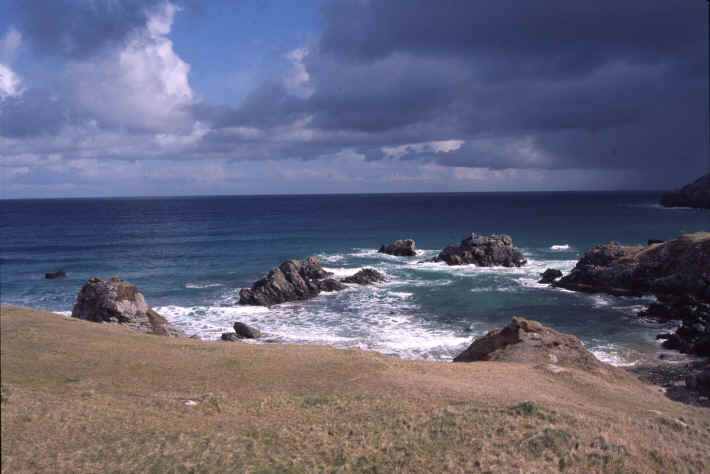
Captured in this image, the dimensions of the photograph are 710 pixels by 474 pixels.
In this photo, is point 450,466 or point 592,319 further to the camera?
point 592,319

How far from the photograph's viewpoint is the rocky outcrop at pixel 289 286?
49.9 meters

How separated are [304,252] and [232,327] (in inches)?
1742

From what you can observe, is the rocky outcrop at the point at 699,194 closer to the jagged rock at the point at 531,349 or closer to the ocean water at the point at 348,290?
the ocean water at the point at 348,290

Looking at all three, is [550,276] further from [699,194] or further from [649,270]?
[699,194]

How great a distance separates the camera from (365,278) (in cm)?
6000

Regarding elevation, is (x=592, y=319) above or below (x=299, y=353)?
below

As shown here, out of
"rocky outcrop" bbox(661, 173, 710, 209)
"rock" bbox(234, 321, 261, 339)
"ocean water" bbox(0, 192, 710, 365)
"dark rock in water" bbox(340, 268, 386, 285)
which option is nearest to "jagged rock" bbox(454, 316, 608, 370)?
"ocean water" bbox(0, 192, 710, 365)

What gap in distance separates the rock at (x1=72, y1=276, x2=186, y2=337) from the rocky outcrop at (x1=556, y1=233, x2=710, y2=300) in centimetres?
4715

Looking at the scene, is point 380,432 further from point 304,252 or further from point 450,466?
point 304,252

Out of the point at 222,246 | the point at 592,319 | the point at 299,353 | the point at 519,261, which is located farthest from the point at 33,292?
the point at 519,261

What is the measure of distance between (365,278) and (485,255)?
23.0 m

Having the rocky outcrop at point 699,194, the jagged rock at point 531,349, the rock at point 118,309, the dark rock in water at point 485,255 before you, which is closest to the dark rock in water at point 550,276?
the dark rock in water at point 485,255

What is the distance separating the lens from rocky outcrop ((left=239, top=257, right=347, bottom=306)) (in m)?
49.9

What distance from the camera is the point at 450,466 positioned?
13.1m
